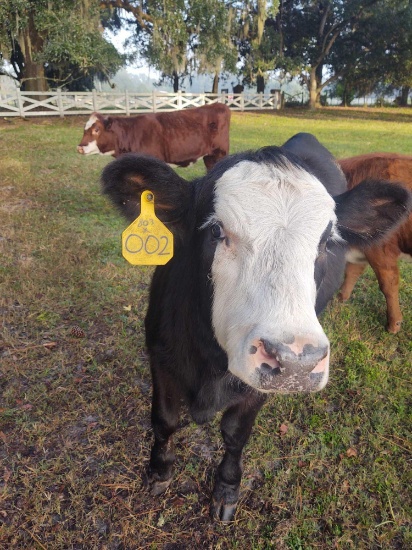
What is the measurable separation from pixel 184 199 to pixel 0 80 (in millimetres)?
27608

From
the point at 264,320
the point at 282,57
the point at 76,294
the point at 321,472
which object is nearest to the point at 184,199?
the point at 264,320

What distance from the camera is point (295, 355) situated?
1.24 m

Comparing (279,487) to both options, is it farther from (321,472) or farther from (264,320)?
(264,320)

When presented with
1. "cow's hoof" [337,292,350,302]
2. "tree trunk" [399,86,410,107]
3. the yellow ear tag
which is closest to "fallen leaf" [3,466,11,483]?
the yellow ear tag

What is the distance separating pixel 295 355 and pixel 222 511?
1.33 meters

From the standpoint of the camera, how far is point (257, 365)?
1.32 m

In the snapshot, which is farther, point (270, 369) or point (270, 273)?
point (270, 273)

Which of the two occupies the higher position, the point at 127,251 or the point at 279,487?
the point at 127,251

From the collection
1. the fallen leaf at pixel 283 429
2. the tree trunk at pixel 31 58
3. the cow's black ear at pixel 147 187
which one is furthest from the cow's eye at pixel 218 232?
the tree trunk at pixel 31 58

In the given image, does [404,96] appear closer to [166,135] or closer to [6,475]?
[166,135]

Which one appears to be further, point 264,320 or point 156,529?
point 156,529

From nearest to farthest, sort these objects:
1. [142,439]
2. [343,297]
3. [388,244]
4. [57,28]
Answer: [142,439], [388,244], [343,297], [57,28]

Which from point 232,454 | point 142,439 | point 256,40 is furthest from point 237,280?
point 256,40

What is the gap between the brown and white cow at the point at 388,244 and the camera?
11.1 ft
